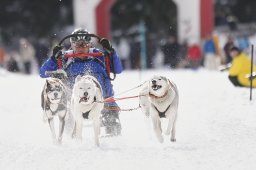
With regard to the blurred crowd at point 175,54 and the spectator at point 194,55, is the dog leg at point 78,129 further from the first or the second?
the spectator at point 194,55

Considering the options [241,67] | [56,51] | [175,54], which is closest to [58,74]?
[56,51]

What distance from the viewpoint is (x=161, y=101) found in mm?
5703

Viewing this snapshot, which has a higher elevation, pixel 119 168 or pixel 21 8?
pixel 21 8

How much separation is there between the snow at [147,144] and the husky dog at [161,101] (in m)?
0.23

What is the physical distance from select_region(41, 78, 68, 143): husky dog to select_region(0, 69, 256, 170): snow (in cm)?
32

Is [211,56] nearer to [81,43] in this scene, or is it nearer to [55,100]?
[81,43]

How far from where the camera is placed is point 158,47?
24.3 m

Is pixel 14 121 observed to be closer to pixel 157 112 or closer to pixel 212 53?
pixel 157 112

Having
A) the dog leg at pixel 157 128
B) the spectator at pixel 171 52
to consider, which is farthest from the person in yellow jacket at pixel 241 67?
the spectator at pixel 171 52

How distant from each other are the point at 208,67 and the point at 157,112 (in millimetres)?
11580

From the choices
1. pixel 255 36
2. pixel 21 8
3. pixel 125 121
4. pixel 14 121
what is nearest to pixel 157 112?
pixel 125 121

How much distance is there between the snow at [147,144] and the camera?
512 cm

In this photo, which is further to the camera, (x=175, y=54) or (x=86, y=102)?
(x=175, y=54)

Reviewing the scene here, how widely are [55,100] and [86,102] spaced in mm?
424
